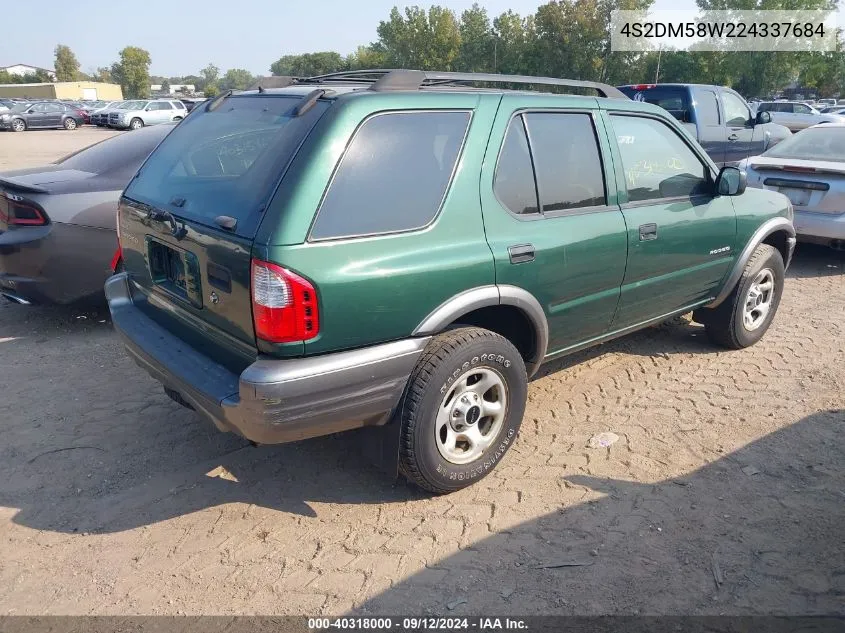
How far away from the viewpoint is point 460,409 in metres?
3.23

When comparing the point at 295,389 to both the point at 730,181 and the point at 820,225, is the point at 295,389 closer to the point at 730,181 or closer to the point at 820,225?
the point at 730,181

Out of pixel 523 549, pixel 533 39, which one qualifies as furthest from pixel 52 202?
pixel 533 39

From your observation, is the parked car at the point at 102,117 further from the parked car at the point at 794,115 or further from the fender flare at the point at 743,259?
the fender flare at the point at 743,259

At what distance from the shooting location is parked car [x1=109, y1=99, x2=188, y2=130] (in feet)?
104

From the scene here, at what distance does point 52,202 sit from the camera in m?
4.96

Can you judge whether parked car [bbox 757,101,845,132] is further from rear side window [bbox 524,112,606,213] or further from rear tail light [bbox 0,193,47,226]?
rear tail light [bbox 0,193,47,226]

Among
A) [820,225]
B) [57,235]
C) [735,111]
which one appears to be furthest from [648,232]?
[735,111]

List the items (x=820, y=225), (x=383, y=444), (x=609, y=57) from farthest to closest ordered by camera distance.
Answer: (x=609, y=57) < (x=820, y=225) < (x=383, y=444)

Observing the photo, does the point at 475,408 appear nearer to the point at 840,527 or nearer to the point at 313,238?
the point at 313,238

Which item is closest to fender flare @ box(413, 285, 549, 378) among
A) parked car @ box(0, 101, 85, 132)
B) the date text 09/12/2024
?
the date text 09/12/2024

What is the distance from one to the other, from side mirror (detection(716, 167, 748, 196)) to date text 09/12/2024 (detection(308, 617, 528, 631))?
309 cm

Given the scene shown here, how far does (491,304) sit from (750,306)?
2.94m

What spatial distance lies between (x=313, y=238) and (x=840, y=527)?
8.98ft

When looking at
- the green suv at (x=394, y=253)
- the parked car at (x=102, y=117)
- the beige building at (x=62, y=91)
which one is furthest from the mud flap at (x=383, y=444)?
the beige building at (x=62, y=91)
